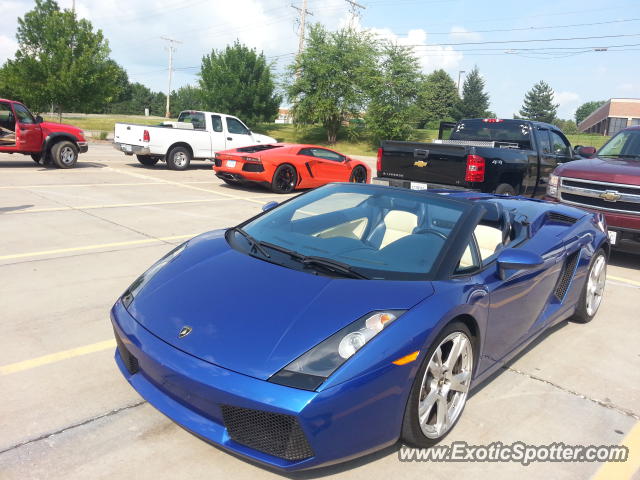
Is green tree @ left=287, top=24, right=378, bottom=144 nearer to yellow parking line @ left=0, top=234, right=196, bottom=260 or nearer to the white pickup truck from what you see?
the white pickup truck

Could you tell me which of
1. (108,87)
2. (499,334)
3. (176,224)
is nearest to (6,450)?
(499,334)

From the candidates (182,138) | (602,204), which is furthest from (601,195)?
(182,138)

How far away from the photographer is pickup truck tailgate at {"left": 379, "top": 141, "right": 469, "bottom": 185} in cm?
836

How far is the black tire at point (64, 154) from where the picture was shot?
14422 millimetres

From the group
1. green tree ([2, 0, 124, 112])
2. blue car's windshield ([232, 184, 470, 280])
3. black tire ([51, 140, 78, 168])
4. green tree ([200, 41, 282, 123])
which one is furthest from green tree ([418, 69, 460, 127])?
blue car's windshield ([232, 184, 470, 280])

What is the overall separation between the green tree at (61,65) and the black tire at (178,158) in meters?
17.6

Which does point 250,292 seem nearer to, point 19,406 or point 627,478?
point 19,406

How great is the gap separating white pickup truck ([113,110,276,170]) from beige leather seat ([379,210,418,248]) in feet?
43.2

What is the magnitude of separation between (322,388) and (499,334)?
1.57 meters

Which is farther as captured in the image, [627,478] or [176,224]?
[176,224]

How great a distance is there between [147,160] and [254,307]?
1550cm

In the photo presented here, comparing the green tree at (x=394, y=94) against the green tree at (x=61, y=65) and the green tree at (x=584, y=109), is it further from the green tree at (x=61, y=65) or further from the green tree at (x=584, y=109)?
the green tree at (x=584, y=109)

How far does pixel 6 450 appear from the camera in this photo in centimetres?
255

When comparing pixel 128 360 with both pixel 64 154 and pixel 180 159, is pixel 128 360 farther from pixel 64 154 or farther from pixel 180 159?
pixel 180 159
